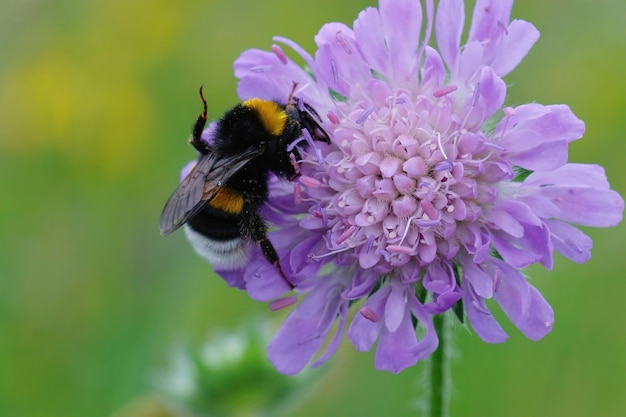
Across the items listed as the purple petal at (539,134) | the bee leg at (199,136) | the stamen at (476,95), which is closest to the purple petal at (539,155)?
the purple petal at (539,134)

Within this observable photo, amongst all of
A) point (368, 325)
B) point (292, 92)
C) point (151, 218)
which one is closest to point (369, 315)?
point (368, 325)

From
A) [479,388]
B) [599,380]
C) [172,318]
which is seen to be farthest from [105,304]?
[599,380]

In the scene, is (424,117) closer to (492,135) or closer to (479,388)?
(492,135)

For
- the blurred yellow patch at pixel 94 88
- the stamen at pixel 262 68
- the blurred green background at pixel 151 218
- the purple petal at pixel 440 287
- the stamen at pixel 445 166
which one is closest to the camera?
the purple petal at pixel 440 287

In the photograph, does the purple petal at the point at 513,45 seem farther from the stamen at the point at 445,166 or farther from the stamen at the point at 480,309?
Answer: the stamen at the point at 480,309

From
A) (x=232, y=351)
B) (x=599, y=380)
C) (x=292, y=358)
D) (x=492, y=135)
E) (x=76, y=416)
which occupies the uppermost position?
(x=492, y=135)
